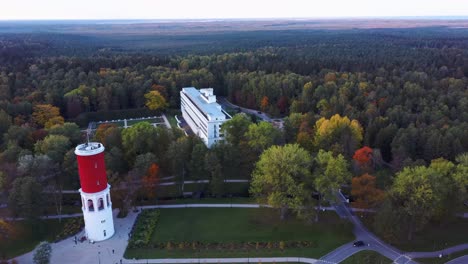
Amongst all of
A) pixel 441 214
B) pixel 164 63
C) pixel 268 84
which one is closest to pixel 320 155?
pixel 441 214

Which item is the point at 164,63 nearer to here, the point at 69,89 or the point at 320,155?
the point at 69,89

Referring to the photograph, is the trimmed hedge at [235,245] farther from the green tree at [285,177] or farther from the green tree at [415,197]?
the green tree at [415,197]

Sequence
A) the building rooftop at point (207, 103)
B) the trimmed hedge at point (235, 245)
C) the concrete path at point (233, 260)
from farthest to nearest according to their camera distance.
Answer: the building rooftop at point (207, 103), the trimmed hedge at point (235, 245), the concrete path at point (233, 260)

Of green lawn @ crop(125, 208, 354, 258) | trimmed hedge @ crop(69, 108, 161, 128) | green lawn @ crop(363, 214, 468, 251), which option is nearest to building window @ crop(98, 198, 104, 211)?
green lawn @ crop(125, 208, 354, 258)

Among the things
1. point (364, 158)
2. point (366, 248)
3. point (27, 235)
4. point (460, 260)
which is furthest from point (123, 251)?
point (460, 260)

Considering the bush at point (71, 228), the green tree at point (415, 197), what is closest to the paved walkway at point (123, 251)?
the bush at point (71, 228)

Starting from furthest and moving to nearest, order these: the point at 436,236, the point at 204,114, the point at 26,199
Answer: the point at 204,114, the point at 436,236, the point at 26,199

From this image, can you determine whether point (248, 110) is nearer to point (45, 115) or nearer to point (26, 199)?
point (45, 115)
